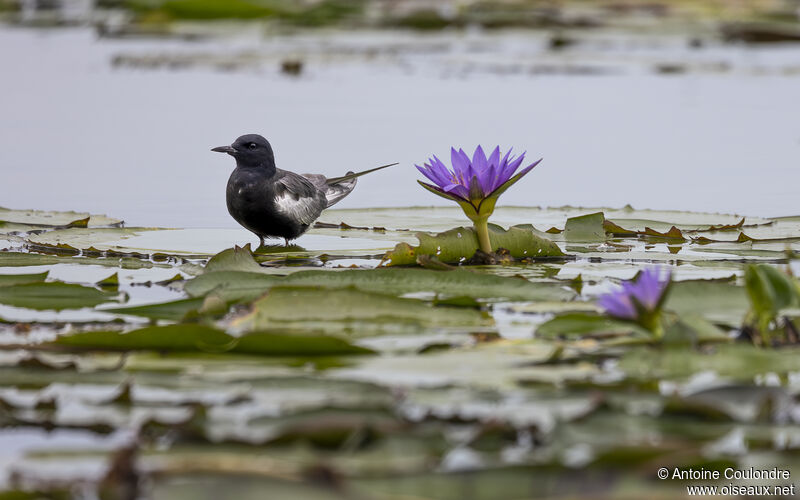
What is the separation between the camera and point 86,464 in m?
2.07

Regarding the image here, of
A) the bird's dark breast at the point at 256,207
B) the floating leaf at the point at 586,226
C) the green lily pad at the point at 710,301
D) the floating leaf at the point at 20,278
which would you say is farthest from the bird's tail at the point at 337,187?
the green lily pad at the point at 710,301

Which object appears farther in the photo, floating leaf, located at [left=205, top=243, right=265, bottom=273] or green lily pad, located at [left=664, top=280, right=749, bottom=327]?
floating leaf, located at [left=205, top=243, right=265, bottom=273]

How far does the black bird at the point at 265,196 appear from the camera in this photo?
182 inches

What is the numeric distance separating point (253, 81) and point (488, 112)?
2.83 m

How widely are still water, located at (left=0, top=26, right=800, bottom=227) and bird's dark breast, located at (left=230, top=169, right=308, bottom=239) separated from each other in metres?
0.58

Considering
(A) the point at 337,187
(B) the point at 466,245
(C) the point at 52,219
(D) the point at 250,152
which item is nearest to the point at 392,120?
(A) the point at 337,187

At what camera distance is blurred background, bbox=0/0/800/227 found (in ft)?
20.4

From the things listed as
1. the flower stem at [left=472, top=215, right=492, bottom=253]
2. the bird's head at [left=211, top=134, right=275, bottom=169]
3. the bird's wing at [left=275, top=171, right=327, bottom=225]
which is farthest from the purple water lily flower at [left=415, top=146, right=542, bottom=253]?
the bird's head at [left=211, top=134, right=275, bottom=169]

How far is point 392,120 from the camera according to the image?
832 cm

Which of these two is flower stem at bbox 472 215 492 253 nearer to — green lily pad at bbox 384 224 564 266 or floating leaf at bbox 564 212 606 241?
green lily pad at bbox 384 224 564 266

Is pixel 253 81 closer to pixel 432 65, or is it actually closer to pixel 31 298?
pixel 432 65

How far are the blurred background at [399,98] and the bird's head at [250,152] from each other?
51 cm

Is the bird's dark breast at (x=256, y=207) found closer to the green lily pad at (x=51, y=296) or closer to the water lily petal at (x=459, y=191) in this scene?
the water lily petal at (x=459, y=191)

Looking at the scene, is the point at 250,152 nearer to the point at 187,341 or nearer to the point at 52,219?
the point at 52,219
